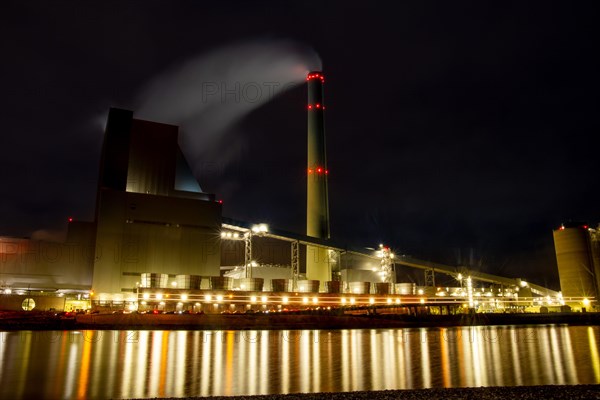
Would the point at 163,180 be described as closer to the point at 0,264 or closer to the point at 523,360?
the point at 0,264

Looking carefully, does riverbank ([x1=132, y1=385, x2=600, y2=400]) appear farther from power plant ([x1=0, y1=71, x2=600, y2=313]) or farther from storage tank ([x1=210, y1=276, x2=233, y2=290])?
storage tank ([x1=210, y1=276, x2=233, y2=290])

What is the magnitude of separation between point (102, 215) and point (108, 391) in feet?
142

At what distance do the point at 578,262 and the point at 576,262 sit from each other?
9.9 inches

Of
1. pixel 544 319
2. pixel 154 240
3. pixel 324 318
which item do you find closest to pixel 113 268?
pixel 154 240

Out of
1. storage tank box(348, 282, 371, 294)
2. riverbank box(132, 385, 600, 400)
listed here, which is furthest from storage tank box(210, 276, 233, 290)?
riverbank box(132, 385, 600, 400)

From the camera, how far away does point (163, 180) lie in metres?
54.7

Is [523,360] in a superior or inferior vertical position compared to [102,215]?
inferior

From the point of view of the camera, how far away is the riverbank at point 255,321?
91.3 ft

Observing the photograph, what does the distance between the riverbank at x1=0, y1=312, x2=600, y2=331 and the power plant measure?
4.00 meters

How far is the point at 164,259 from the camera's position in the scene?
158ft

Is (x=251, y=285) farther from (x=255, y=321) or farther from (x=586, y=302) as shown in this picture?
(x=586, y=302)

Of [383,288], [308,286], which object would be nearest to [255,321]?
[308,286]

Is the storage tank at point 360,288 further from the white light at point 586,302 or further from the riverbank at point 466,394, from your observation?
the riverbank at point 466,394

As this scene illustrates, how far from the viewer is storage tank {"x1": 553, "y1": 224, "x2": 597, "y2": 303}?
213 ft
